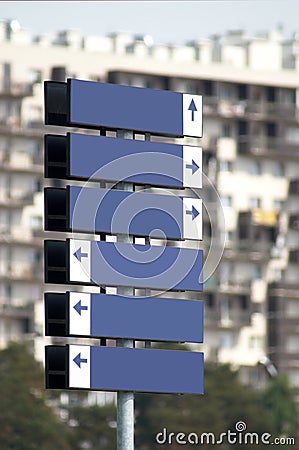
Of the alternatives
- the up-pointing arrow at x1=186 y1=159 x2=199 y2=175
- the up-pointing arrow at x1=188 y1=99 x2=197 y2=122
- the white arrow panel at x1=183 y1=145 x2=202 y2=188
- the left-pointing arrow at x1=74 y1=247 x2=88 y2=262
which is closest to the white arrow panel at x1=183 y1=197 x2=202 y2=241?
the white arrow panel at x1=183 y1=145 x2=202 y2=188

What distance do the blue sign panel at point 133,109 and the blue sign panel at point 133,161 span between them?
1.03ft

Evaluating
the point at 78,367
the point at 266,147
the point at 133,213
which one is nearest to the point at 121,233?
the point at 133,213

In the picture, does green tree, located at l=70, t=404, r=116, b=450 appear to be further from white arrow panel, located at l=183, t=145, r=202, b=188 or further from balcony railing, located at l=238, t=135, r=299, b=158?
white arrow panel, located at l=183, t=145, r=202, b=188

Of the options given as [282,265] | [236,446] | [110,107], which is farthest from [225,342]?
[110,107]

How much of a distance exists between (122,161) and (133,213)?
3.26ft

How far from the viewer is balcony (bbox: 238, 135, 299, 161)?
118 meters

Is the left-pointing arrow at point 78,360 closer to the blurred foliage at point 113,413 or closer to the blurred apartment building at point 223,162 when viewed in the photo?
the blurred foliage at point 113,413

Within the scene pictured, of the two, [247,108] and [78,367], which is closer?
[78,367]

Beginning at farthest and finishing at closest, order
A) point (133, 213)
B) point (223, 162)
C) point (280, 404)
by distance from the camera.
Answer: point (223, 162)
point (280, 404)
point (133, 213)

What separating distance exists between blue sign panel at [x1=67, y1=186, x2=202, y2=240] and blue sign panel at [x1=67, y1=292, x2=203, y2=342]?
1.28 m

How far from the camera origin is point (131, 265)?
115 feet

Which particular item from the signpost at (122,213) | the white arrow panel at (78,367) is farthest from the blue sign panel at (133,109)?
the white arrow panel at (78,367)

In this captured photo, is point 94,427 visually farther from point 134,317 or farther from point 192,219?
point 134,317

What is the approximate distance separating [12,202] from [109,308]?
73894 mm
